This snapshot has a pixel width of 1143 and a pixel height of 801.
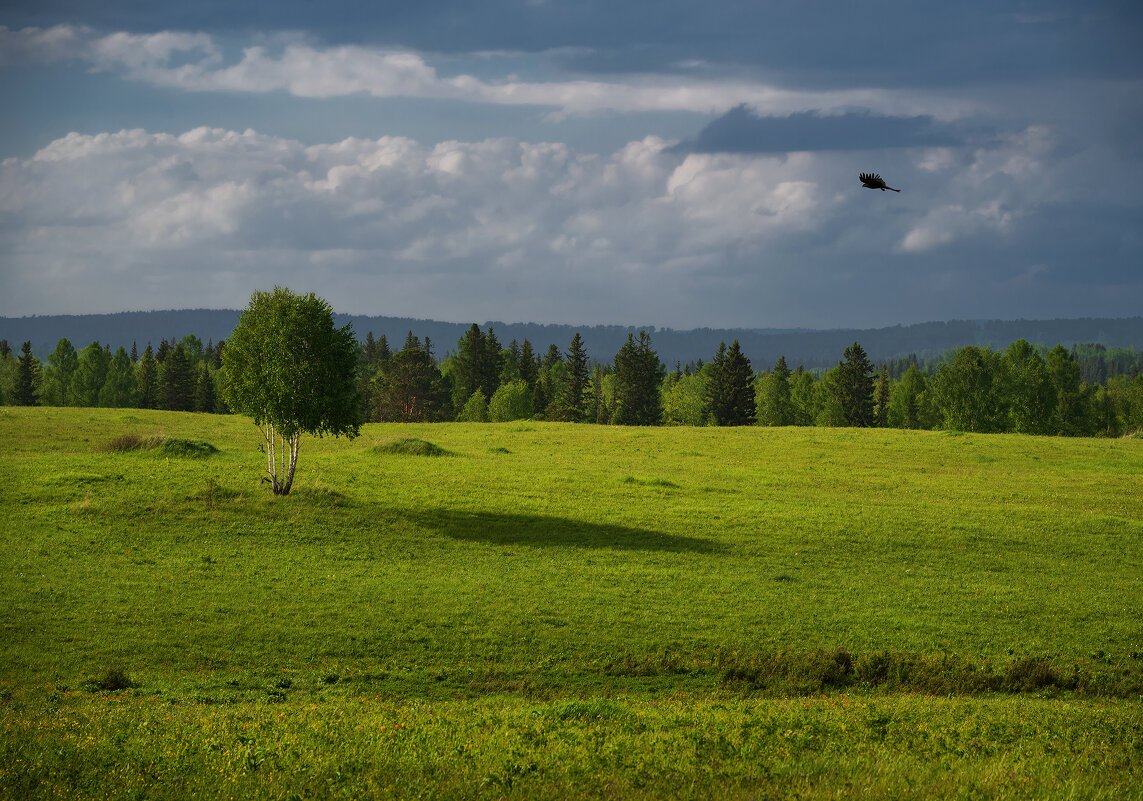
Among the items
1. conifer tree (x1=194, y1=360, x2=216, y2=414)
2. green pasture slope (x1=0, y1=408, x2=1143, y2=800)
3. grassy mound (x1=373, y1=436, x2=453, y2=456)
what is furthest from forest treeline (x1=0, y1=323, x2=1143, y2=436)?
grassy mound (x1=373, y1=436, x2=453, y2=456)

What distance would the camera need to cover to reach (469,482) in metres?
42.9

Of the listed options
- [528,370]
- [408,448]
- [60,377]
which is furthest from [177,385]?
[408,448]

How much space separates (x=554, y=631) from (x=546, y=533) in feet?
37.8

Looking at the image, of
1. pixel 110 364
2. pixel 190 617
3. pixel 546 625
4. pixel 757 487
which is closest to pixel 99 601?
pixel 190 617

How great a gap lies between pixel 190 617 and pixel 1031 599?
26833mm

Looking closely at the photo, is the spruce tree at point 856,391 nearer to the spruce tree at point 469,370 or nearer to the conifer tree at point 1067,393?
the conifer tree at point 1067,393

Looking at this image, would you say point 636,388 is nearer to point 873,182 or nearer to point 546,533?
point 546,533

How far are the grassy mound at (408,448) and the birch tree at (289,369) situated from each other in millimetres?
15717

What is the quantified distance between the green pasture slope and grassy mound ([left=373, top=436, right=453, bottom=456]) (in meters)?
1.62

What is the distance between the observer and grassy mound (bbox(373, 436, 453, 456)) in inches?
2079

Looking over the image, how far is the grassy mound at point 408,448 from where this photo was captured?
52.8m

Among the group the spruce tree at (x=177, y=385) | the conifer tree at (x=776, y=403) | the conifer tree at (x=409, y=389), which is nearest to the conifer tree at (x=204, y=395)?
the spruce tree at (x=177, y=385)

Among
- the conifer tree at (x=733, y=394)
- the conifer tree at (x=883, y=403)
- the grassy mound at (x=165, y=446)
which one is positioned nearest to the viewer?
the grassy mound at (x=165, y=446)

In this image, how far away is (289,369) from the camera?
3559 cm
